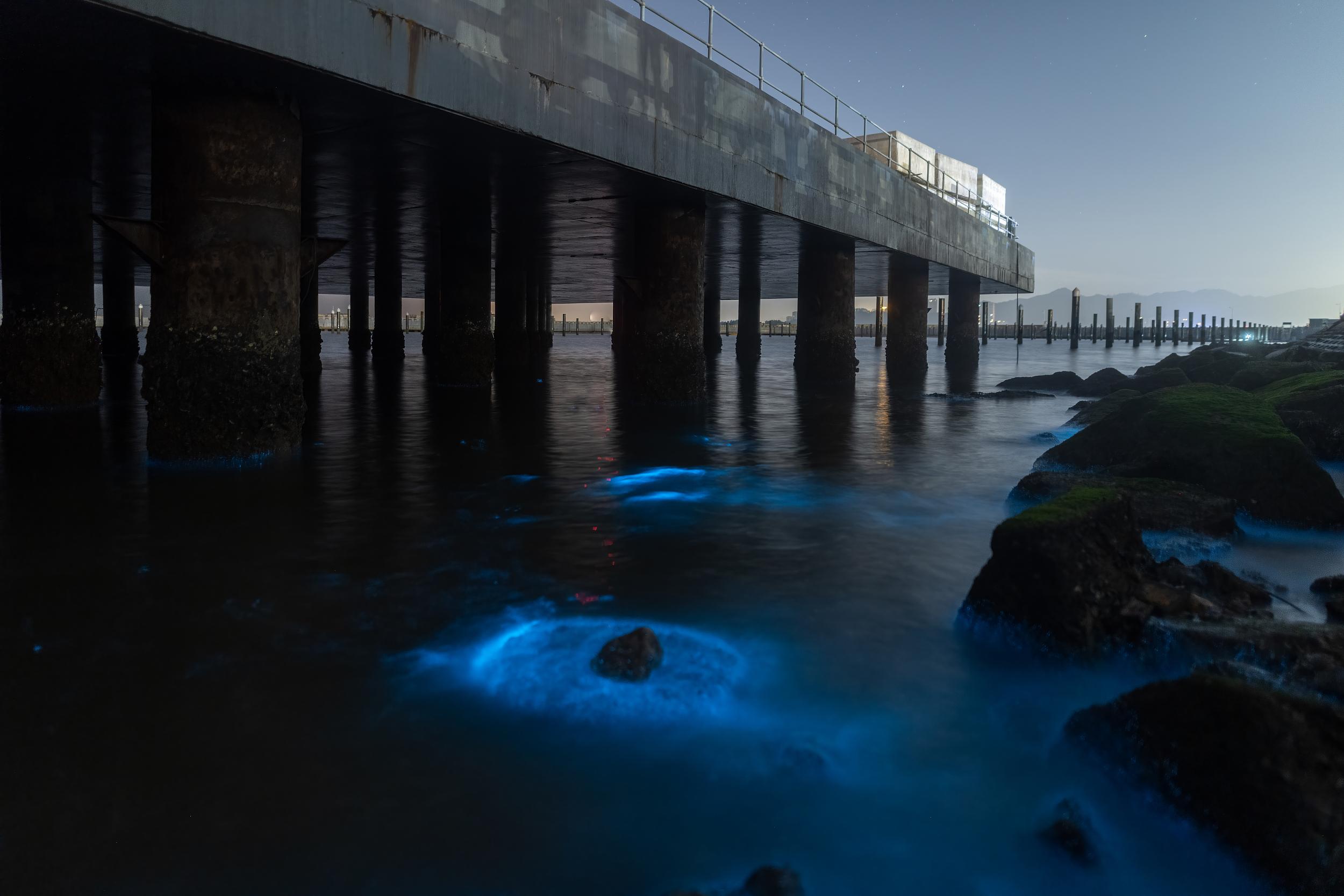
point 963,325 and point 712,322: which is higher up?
point 712,322

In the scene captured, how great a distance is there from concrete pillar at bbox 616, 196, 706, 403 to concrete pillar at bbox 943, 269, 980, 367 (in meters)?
22.0

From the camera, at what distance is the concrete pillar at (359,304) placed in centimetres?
A: 3281

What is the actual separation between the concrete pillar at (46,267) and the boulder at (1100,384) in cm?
2157

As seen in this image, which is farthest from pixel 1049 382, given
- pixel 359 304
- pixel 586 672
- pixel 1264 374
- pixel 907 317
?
pixel 359 304

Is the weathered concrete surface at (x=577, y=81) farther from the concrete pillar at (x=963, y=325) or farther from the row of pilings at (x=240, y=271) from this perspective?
the concrete pillar at (x=963, y=325)

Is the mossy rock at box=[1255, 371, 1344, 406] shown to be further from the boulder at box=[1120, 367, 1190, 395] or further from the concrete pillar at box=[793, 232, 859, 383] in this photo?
the concrete pillar at box=[793, 232, 859, 383]

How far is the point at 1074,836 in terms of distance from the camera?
2977mm

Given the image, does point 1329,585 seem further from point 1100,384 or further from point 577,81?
point 1100,384

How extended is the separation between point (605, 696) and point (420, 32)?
8485 mm

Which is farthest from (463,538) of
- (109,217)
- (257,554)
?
(109,217)

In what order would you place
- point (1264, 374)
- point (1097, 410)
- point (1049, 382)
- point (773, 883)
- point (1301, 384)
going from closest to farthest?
point (773, 883) → point (1301, 384) → point (1097, 410) → point (1264, 374) → point (1049, 382)

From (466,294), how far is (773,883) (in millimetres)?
17391

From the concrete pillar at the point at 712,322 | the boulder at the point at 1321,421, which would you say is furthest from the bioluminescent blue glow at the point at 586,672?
the concrete pillar at the point at 712,322

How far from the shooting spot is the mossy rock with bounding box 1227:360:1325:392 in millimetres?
17125
